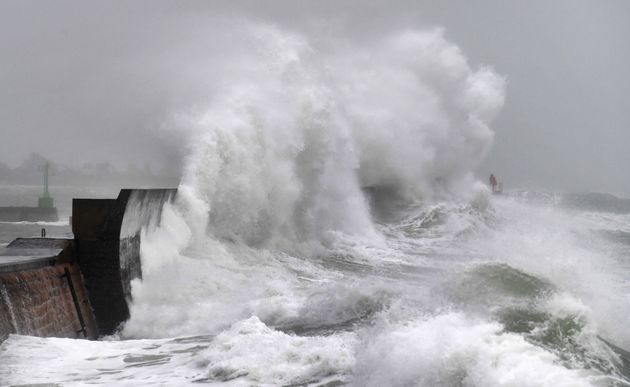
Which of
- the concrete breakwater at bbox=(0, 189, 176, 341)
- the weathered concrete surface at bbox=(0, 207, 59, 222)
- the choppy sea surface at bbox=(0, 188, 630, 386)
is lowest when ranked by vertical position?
the choppy sea surface at bbox=(0, 188, 630, 386)

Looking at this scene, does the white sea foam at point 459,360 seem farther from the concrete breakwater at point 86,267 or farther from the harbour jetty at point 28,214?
the harbour jetty at point 28,214

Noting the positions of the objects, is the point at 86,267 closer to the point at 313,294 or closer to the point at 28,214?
the point at 313,294

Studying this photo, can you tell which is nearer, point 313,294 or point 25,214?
point 313,294

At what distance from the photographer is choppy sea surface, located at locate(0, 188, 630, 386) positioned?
4.99 metres

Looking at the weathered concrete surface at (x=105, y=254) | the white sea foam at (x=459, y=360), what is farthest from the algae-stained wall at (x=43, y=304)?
the white sea foam at (x=459, y=360)

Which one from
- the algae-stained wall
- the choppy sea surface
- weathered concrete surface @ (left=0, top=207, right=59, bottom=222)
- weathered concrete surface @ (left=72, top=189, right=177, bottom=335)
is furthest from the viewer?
weathered concrete surface @ (left=0, top=207, right=59, bottom=222)

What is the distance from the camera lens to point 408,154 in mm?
26172

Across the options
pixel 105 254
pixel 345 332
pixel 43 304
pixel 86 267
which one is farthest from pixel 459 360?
pixel 86 267

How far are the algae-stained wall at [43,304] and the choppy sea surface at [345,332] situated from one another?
217 millimetres

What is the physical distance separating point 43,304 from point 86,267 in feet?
4.06

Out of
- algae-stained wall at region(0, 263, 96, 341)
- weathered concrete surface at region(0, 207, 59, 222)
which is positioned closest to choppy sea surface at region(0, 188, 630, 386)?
algae-stained wall at region(0, 263, 96, 341)

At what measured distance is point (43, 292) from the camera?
758 centimetres

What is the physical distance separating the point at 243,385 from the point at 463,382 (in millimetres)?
1799

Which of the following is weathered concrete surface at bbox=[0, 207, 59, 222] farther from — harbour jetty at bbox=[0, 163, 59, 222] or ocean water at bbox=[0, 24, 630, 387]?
ocean water at bbox=[0, 24, 630, 387]
